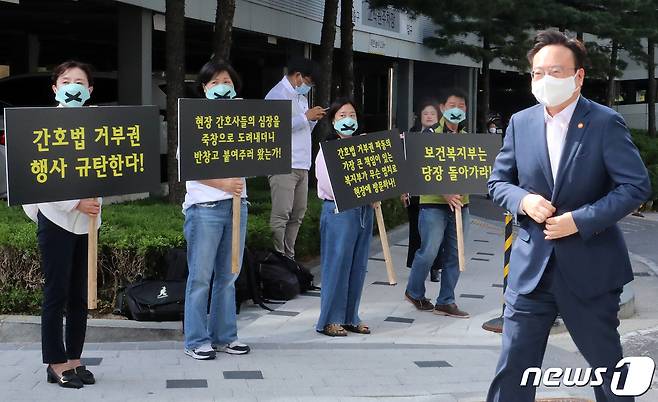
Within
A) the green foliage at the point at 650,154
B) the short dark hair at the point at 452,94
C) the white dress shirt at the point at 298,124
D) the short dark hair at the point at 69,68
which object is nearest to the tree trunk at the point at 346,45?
the white dress shirt at the point at 298,124

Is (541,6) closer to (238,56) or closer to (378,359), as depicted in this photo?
(238,56)

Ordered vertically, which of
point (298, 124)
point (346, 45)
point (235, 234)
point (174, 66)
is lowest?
point (235, 234)

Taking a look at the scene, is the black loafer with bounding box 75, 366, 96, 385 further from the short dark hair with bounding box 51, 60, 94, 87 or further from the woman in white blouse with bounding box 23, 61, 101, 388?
the short dark hair with bounding box 51, 60, 94, 87

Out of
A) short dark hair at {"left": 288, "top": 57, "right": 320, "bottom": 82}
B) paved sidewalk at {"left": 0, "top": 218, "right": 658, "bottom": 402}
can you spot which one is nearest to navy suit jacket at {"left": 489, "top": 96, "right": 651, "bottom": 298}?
paved sidewalk at {"left": 0, "top": 218, "right": 658, "bottom": 402}

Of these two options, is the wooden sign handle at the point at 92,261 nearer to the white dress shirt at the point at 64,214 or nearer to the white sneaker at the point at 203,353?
the white dress shirt at the point at 64,214

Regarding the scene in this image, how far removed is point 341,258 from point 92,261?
7.06 feet

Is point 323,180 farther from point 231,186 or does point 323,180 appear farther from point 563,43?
point 563,43

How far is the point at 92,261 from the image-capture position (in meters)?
4.89

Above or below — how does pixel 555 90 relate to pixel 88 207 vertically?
above

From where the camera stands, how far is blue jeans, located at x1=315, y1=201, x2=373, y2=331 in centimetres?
654

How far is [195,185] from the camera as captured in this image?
225 inches

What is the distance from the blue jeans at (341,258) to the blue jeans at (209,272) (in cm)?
89

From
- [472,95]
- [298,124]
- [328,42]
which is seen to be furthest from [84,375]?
[472,95]

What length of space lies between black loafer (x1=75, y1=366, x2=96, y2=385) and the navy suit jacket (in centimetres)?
267
